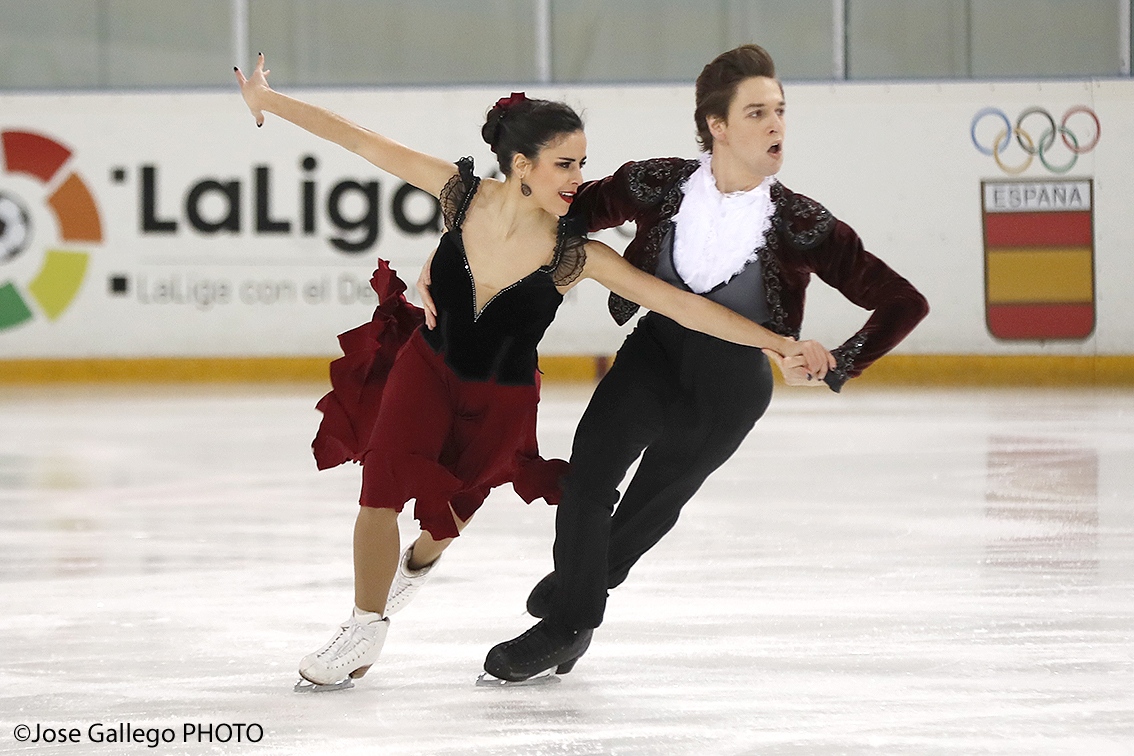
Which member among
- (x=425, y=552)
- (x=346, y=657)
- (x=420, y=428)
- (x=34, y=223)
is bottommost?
(x=346, y=657)

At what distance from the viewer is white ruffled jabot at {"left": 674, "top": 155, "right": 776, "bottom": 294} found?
3021 mm

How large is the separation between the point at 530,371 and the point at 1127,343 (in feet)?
27.7

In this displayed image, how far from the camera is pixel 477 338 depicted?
9.87 ft

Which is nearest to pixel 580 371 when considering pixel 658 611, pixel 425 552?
pixel 658 611

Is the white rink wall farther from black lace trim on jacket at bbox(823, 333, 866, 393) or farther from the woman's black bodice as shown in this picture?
black lace trim on jacket at bbox(823, 333, 866, 393)

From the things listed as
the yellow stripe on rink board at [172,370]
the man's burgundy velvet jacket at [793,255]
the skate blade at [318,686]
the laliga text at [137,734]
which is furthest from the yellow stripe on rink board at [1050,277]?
the laliga text at [137,734]

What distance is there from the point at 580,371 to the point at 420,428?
310 inches

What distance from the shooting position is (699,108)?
3.09 metres

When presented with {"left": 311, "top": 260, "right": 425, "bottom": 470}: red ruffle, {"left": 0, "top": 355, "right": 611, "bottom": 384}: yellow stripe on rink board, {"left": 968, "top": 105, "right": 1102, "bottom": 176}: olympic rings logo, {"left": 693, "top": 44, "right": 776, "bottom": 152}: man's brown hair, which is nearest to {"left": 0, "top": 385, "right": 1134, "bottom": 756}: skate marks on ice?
{"left": 311, "top": 260, "right": 425, "bottom": 470}: red ruffle

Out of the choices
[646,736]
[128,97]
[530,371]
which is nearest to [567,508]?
[530,371]

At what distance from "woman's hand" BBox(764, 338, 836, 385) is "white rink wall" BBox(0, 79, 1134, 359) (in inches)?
309

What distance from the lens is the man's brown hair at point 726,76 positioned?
9.92ft

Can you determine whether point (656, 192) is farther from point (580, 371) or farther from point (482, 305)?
point (580, 371)

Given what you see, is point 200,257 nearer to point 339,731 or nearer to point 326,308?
point 326,308
